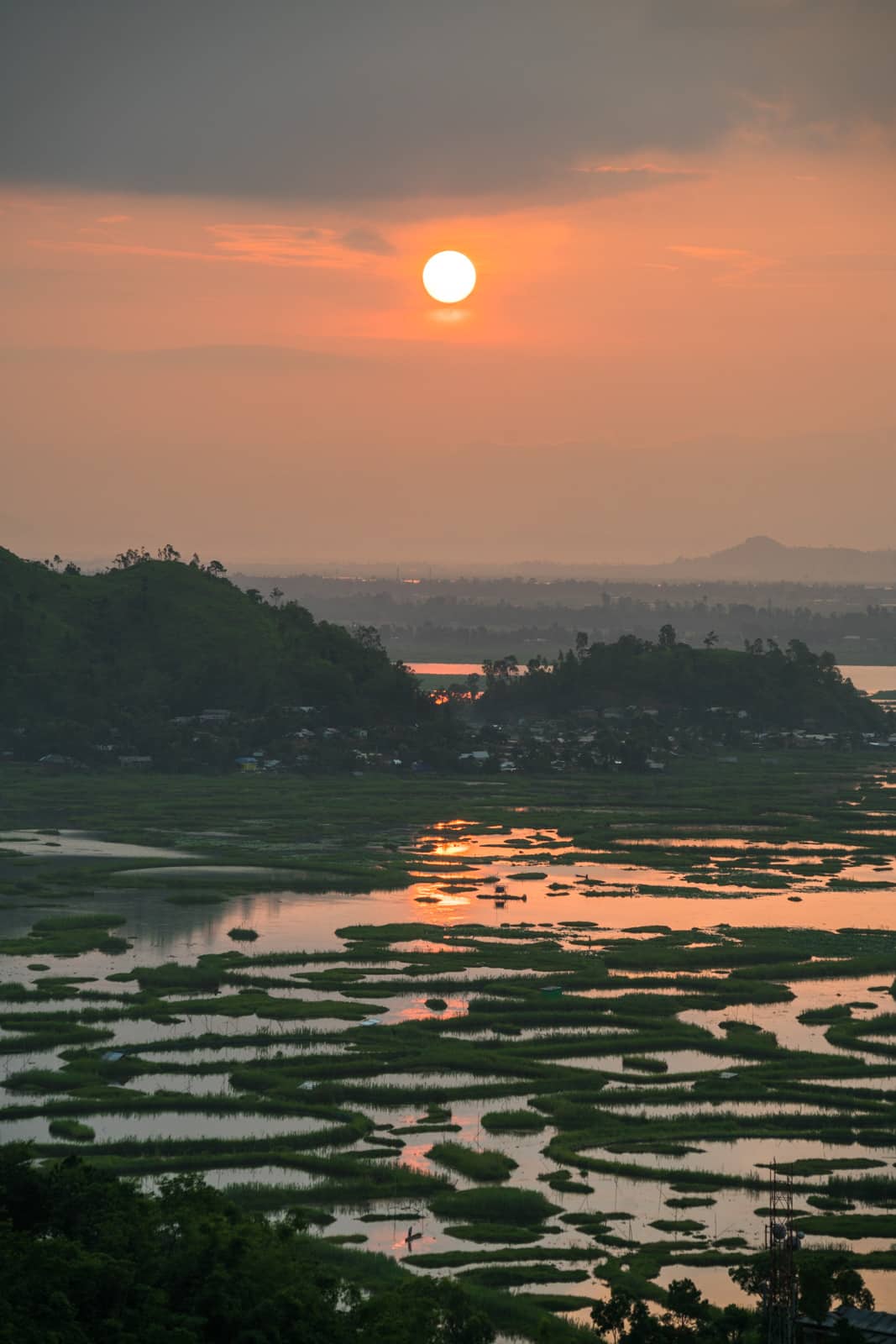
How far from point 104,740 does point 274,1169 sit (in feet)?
274

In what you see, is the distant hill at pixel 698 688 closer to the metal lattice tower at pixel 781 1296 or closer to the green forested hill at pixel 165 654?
the green forested hill at pixel 165 654

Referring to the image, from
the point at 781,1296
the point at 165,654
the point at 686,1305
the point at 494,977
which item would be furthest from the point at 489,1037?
the point at 165,654

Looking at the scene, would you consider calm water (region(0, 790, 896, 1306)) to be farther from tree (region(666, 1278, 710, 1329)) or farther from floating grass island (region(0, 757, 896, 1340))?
tree (region(666, 1278, 710, 1329))

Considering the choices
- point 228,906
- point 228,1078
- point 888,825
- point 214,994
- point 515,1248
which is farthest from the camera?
point 888,825

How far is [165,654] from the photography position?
140 metres

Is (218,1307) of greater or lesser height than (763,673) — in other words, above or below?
below

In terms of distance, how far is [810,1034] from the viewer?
52406 millimetres

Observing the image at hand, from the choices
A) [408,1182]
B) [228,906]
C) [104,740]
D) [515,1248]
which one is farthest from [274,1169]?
[104,740]

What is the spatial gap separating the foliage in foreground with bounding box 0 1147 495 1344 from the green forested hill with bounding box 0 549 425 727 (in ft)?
308

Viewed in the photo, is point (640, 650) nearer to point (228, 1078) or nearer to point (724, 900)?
point (724, 900)

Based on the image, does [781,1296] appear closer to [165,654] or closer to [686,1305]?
[686,1305]

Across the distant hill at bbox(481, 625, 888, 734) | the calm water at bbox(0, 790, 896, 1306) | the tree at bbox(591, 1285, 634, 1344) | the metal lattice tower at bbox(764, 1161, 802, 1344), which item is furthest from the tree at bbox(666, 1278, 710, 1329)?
the distant hill at bbox(481, 625, 888, 734)

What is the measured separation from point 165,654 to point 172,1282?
11281 cm

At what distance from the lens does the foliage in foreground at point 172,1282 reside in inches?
1077
